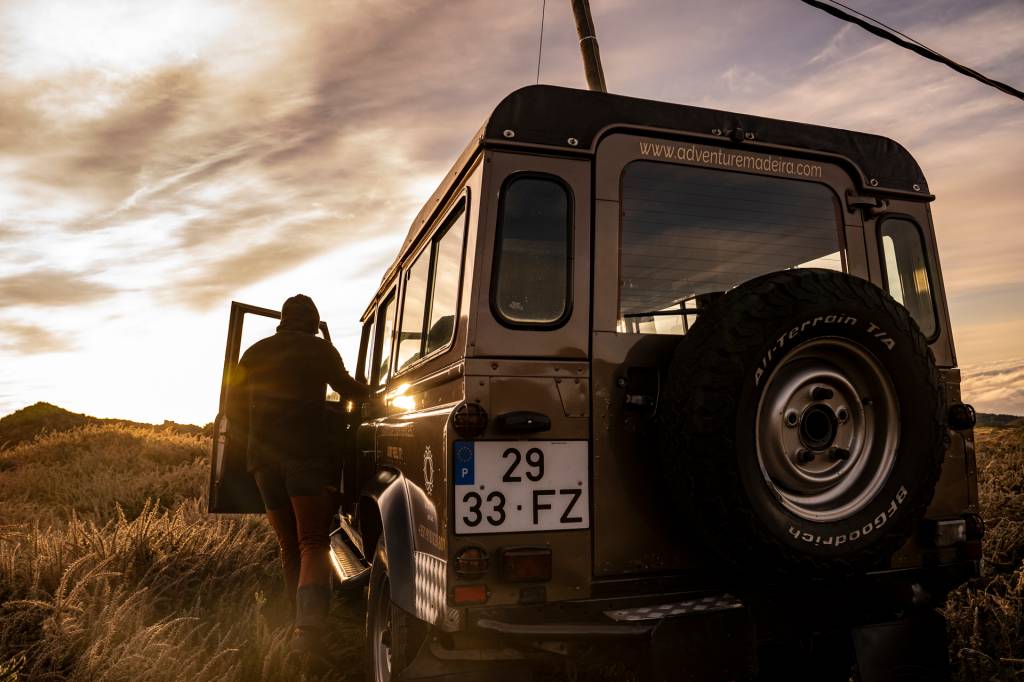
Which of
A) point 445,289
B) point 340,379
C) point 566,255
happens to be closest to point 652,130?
point 566,255

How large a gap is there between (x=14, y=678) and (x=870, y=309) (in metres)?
4.13

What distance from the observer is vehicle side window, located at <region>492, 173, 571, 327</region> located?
9.49ft

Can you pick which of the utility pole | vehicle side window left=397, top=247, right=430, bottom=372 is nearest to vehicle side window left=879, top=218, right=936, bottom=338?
vehicle side window left=397, top=247, right=430, bottom=372

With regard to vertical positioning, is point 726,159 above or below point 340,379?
above

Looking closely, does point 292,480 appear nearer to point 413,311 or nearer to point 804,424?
point 413,311

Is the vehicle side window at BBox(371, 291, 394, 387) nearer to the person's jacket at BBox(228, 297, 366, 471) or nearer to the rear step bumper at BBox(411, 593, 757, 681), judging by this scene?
the person's jacket at BBox(228, 297, 366, 471)

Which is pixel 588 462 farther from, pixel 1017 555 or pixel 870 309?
pixel 1017 555

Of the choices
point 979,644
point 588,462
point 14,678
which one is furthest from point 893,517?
point 14,678

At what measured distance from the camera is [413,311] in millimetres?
4426

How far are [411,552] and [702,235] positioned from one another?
1.84 meters

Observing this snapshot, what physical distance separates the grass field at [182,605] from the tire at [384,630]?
0.46 metres

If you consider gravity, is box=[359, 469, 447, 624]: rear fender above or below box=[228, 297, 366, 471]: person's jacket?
below

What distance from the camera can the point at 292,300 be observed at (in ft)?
15.7

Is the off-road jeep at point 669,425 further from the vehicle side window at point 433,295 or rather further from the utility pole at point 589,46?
the utility pole at point 589,46
